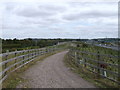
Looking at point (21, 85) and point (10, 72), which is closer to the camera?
point (21, 85)

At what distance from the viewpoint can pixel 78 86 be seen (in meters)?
6.80

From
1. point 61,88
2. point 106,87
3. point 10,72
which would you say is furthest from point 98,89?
point 10,72

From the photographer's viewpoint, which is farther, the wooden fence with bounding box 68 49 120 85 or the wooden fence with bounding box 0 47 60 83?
the wooden fence with bounding box 0 47 60 83

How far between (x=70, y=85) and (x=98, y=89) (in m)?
1.20

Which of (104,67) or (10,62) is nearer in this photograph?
(104,67)

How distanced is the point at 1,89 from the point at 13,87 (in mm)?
463

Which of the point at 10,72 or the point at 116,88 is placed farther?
the point at 10,72

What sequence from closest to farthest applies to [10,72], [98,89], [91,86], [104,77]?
[98,89] < [91,86] < [104,77] < [10,72]

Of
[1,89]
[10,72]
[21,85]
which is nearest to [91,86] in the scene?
[21,85]

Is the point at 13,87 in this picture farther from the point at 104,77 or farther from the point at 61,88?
the point at 104,77

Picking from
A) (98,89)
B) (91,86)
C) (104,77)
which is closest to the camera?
(98,89)

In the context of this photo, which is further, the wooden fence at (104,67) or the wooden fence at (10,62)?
the wooden fence at (10,62)

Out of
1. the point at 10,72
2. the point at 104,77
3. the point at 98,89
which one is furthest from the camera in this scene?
the point at 10,72

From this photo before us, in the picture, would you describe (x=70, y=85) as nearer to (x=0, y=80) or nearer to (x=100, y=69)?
(x=100, y=69)
